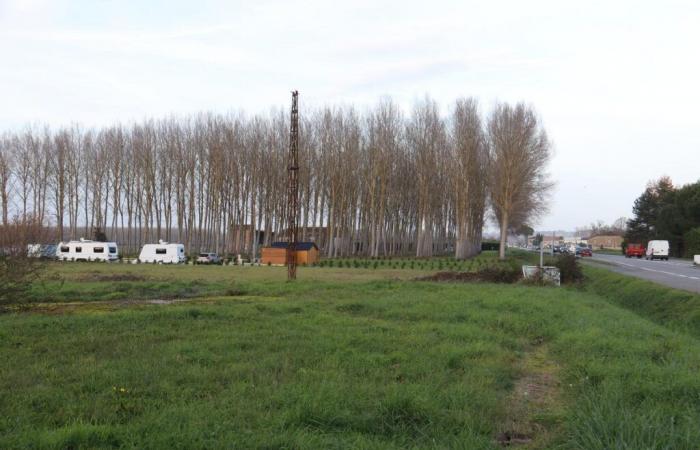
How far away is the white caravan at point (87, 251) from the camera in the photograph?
5634 centimetres

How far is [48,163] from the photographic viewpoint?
228 feet

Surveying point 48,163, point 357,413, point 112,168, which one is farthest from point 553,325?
point 48,163

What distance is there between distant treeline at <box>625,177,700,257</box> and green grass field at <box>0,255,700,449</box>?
180 ft

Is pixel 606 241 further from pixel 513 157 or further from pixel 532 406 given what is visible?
pixel 532 406

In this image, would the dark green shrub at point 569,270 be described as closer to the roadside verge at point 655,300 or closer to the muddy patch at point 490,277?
the roadside verge at point 655,300

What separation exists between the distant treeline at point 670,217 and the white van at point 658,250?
10.0 ft

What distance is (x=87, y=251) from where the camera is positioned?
57.0 meters

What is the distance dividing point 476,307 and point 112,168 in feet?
209

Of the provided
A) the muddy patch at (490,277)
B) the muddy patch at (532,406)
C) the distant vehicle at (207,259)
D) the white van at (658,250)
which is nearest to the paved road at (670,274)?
the muddy patch at (490,277)

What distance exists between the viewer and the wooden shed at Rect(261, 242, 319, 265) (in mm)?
52281

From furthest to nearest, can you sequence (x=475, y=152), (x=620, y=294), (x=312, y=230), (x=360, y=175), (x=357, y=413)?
1. (x=312, y=230)
2. (x=360, y=175)
3. (x=475, y=152)
4. (x=620, y=294)
5. (x=357, y=413)

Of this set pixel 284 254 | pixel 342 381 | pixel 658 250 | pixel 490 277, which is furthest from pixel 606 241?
pixel 342 381

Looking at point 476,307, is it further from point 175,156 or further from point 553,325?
point 175,156

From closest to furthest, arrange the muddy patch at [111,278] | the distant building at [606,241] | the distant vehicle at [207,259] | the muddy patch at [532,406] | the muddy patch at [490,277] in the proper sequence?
1. the muddy patch at [532,406]
2. the muddy patch at [490,277]
3. the muddy patch at [111,278]
4. the distant vehicle at [207,259]
5. the distant building at [606,241]
